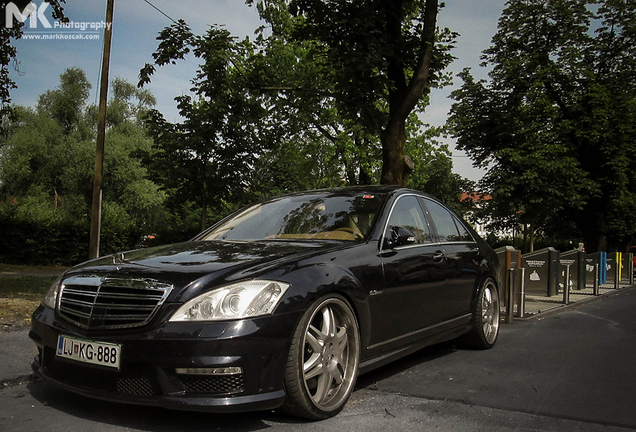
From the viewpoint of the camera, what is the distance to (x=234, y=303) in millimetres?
3314

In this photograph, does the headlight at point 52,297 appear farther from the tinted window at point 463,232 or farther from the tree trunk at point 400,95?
the tree trunk at point 400,95

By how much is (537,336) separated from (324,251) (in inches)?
182

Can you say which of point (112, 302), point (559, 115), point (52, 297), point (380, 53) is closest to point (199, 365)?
point (112, 302)

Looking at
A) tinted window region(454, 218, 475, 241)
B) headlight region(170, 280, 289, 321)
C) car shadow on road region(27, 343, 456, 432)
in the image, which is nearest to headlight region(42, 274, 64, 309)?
car shadow on road region(27, 343, 456, 432)

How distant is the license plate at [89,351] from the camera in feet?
10.8

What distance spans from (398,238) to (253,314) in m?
1.71

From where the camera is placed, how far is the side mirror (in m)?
4.62

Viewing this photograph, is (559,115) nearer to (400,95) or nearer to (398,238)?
(400,95)

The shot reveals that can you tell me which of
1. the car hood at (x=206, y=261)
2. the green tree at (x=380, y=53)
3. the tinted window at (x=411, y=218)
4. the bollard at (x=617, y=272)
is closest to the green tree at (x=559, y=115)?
the bollard at (x=617, y=272)

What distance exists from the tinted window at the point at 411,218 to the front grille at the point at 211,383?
211 cm

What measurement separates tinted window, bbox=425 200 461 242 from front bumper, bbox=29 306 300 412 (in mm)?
2789

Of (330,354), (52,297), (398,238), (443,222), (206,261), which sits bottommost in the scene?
(330,354)

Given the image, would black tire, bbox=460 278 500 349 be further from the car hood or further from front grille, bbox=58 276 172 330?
front grille, bbox=58 276 172 330

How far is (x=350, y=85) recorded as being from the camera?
12273 millimetres
